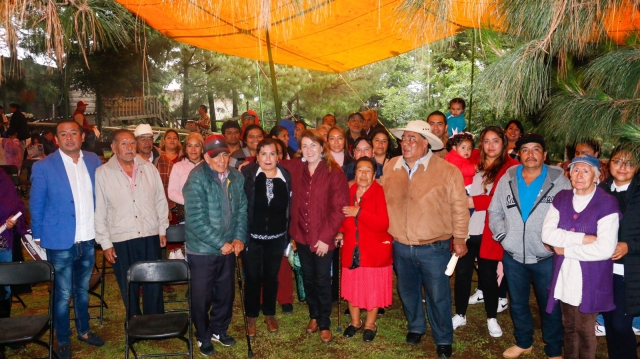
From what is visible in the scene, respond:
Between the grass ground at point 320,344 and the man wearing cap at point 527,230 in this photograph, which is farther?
the grass ground at point 320,344

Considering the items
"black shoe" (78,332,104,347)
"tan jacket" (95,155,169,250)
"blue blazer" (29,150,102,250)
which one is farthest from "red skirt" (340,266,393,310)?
"blue blazer" (29,150,102,250)

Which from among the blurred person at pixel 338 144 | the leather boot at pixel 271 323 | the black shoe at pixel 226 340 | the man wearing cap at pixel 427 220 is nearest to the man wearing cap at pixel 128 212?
the black shoe at pixel 226 340

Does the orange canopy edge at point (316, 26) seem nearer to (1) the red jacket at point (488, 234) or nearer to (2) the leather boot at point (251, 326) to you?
(1) the red jacket at point (488, 234)

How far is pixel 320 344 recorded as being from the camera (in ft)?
14.3

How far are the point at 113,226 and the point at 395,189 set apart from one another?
8.00ft

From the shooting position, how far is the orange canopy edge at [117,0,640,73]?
2.88 m

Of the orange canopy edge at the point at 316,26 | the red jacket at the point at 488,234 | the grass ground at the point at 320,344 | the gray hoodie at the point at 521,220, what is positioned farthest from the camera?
the red jacket at the point at 488,234

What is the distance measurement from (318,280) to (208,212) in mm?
1164

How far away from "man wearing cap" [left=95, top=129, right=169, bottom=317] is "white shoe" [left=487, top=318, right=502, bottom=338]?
3037mm

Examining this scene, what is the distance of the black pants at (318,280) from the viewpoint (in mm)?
4352

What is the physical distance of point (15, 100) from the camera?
25531 mm

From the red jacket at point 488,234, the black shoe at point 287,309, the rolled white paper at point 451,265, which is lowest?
the black shoe at point 287,309

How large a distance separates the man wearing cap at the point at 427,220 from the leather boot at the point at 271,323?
1.27 meters

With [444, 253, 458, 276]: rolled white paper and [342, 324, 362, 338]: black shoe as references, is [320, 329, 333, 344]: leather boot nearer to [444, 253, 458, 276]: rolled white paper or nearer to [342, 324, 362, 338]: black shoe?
[342, 324, 362, 338]: black shoe
